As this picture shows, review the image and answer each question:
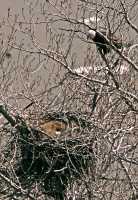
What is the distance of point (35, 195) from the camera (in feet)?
28.4

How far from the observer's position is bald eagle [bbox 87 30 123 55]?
28.5 ft

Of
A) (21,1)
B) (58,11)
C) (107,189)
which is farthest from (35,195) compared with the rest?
(21,1)

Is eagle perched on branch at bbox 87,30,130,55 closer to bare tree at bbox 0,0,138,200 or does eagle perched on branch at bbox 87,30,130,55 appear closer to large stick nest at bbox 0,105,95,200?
bare tree at bbox 0,0,138,200

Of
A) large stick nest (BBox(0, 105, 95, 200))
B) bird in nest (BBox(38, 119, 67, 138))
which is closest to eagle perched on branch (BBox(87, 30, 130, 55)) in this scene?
bird in nest (BBox(38, 119, 67, 138))

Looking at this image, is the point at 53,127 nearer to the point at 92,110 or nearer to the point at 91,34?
the point at 92,110

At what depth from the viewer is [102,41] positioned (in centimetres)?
905

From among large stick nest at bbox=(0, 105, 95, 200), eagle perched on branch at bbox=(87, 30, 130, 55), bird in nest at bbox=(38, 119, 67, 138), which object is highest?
eagle perched on branch at bbox=(87, 30, 130, 55)

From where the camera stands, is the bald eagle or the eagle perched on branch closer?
the eagle perched on branch

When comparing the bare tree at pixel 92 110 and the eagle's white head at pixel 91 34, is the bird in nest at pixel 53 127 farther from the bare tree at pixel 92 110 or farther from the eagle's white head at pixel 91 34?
the eagle's white head at pixel 91 34

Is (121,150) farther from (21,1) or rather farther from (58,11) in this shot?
(21,1)

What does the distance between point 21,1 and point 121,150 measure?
7073mm

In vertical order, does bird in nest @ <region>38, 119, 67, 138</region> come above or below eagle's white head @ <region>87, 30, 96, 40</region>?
below

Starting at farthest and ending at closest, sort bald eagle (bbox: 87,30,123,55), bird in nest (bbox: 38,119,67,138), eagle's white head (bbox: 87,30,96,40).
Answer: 1. eagle's white head (bbox: 87,30,96,40)
2. bald eagle (bbox: 87,30,123,55)
3. bird in nest (bbox: 38,119,67,138)

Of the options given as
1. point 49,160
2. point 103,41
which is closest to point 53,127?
point 49,160
